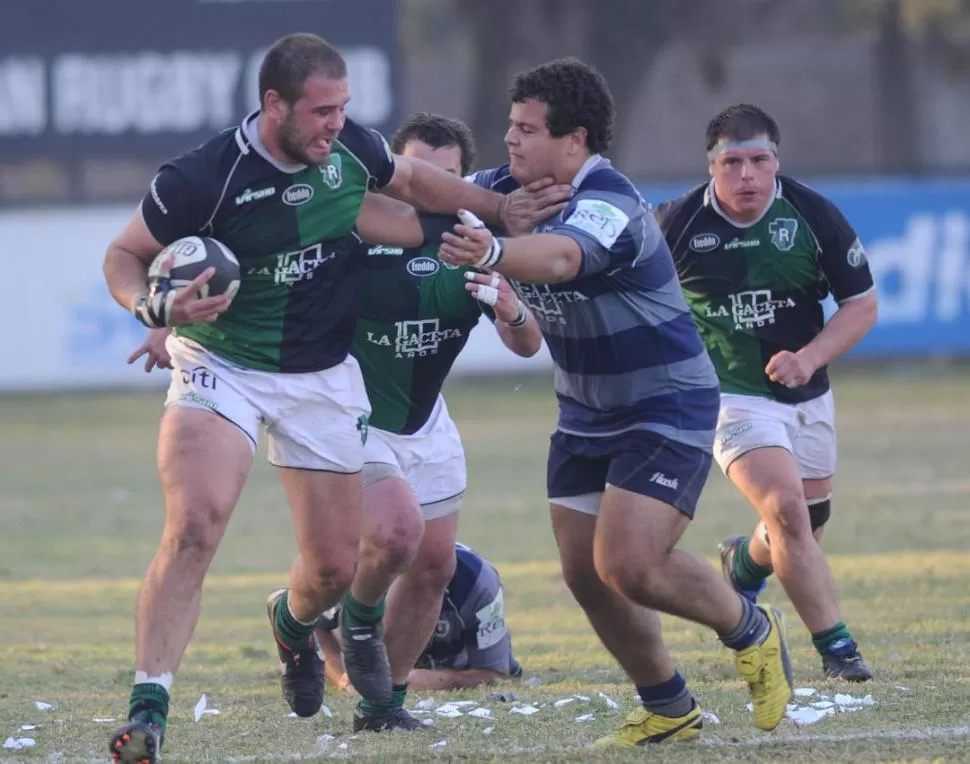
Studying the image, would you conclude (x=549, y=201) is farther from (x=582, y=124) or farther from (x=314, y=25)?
(x=314, y=25)

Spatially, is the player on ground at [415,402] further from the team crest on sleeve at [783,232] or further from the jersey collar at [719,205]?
the team crest on sleeve at [783,232]

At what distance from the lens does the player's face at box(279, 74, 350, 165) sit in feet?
18.5

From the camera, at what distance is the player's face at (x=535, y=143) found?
5770mm

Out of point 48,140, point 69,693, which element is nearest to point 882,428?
point 48,140

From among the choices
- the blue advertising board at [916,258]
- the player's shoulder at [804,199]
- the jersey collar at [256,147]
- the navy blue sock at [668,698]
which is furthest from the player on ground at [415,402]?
the blue advertising board at [916,258]

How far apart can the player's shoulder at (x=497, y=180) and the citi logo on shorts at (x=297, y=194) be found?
756 millimetres

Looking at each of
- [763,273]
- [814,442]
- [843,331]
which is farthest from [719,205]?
[814,442]

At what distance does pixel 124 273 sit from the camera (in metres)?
5.66

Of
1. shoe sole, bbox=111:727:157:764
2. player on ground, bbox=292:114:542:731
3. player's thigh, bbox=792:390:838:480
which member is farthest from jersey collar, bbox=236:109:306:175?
player's thigh, bbox=792:390:838:480

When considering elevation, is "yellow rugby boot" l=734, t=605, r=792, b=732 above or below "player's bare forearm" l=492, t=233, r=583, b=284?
below

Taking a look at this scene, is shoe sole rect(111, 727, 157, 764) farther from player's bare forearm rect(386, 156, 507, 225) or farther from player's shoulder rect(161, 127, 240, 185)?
player's bare forearm rect(386, 156, 507, 225)

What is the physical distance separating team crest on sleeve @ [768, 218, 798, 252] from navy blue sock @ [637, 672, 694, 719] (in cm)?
222

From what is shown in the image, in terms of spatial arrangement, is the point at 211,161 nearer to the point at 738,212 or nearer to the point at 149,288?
the point at 149,288

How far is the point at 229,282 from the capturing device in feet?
18.1
